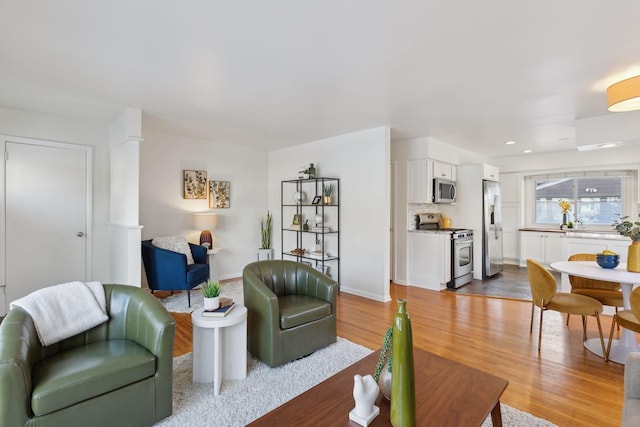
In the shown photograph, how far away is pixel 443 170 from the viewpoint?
18.0ft

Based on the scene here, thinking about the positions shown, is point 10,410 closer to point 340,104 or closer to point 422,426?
point 422,426

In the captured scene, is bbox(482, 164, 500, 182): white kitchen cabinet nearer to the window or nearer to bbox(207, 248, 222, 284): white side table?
the window

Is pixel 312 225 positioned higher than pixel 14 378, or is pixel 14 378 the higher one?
pixel 312 225

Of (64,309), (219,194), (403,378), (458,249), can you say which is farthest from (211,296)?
(458,249)

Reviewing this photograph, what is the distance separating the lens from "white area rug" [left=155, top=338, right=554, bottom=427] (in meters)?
1.88

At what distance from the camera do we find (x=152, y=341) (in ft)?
6.16

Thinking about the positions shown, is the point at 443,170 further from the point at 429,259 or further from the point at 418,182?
the point at 429,259

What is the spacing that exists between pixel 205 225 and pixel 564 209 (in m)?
7.00

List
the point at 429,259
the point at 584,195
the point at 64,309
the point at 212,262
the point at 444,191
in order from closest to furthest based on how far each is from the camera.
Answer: the point at 64,309 → the point at 212,262 → the point at 429,259 → the point at 444,191 → the point at 584,195

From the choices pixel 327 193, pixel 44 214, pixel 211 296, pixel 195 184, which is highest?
pixel 195 184

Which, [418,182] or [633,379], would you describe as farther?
[418,182]

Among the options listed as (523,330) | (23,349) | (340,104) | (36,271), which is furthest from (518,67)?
Answer: (36,271)

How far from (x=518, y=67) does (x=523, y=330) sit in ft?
8.37

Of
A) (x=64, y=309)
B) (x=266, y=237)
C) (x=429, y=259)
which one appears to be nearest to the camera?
(x=64, y=309)
